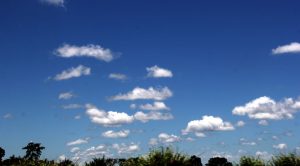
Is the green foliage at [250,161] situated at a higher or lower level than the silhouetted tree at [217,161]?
lower

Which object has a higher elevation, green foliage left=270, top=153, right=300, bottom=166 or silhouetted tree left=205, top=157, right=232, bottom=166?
silhouetted tree left=205, top=157, right=232, bottom=166

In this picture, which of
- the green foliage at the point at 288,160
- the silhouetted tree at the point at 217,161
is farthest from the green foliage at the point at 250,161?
the silhouetted tree at the point at 217,161

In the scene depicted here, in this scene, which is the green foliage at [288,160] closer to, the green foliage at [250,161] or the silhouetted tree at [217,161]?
the green foliage at [250,161]

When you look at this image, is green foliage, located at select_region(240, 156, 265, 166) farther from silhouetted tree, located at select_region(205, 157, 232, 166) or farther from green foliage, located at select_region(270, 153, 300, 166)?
silhouetted tree, located at select_region(205, 157, 232, 166)

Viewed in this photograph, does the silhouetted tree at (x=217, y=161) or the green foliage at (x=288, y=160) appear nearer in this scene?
the green foliage at (x=288, y=160)

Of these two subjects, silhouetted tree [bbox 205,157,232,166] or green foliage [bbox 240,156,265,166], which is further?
silhouetted tree [bbox 205,157,232,166]

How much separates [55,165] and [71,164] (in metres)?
1.71

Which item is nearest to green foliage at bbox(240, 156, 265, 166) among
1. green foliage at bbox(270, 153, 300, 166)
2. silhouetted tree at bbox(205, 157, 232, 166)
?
green foliage at bbox(270, 153, 300, 166)

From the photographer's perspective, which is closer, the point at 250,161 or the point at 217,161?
the point at 250,161

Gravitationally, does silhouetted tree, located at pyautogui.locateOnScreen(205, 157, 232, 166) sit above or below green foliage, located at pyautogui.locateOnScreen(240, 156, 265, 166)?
above

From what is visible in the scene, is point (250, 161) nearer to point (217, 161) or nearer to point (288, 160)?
point (288, 160)

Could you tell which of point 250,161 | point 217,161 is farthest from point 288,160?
point 217,161

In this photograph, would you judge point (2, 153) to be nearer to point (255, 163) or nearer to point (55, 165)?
point (55, 165)

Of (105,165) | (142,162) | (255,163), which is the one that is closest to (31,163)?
(105,165)
